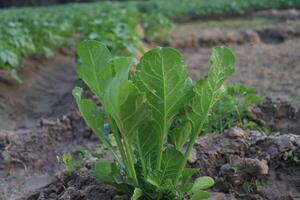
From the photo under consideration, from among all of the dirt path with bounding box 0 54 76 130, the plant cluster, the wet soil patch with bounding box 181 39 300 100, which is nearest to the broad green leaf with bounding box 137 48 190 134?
the wet soil patch with bounding box 181 39 300 100

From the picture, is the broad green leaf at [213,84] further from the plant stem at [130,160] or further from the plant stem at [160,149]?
the plant stem at [130,160]

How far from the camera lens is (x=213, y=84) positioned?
2303 mm

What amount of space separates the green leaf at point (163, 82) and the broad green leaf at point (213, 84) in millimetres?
50

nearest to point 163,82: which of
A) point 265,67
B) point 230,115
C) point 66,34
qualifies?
point 230,115

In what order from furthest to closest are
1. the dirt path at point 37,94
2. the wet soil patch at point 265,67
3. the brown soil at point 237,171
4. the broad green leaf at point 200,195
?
the wet soil patch at point 265,67
the dirt path at point 37,94
the brown soil at point 237,171
the broad green leaf at point 200,195

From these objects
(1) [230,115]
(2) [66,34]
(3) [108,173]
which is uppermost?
(3) [108,173]

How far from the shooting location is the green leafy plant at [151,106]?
87.3 inches

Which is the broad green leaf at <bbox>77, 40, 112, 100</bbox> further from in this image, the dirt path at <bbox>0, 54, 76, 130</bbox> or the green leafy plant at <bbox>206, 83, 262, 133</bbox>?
the dirt path at <bbox>0, 54, 76, 130</bbox>

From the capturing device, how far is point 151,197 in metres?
2.38

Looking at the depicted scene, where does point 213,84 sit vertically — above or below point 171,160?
above

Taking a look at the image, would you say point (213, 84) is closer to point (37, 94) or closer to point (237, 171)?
point (237, 171)

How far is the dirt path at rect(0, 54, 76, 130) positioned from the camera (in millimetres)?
5504

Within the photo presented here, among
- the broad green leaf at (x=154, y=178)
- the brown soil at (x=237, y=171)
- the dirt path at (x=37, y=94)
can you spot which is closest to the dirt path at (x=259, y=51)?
the dirt path at (x=37, y=94)

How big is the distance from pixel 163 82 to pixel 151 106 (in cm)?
12
